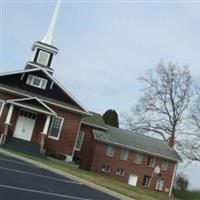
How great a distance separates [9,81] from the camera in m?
43.3

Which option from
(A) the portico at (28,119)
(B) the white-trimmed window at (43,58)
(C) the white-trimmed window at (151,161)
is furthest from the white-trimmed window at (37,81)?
(C) the white-trimmed window at (151,161)

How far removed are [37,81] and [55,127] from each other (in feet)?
14.7

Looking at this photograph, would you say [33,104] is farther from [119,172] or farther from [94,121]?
[119,172]

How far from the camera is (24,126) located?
4303 centimetres

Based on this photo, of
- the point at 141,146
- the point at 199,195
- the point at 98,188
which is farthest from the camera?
the point at 199,195

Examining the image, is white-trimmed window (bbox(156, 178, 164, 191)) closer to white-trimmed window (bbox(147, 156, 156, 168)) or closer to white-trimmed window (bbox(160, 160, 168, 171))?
white-trimmed window (bbox(160, 160, 168, 171))

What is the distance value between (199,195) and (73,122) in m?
25.6

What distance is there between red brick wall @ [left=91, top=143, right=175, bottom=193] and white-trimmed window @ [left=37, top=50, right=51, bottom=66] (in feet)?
38.5

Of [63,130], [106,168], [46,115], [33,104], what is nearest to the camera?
[33,104]

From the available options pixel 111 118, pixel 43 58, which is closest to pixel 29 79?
pixel 43 58

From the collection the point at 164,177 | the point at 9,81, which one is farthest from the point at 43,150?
the point at 164,177

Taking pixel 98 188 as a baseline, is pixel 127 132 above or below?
above

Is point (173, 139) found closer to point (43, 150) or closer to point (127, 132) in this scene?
point (127, 132)

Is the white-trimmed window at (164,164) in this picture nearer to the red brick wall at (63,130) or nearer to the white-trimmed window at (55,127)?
the red brick wall at (63,130)
